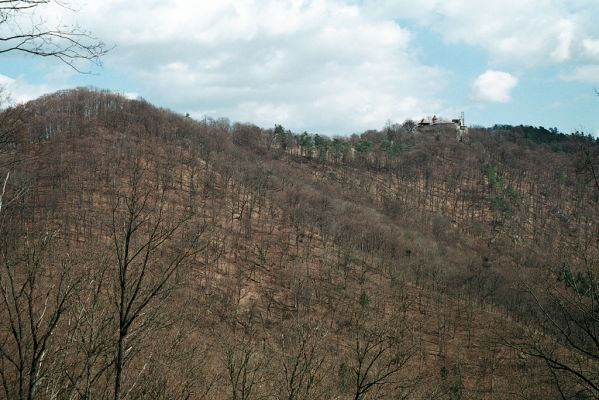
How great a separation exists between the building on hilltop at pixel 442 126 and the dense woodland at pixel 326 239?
9429 millimetres

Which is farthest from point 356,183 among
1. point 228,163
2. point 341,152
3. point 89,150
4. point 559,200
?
point 89,150

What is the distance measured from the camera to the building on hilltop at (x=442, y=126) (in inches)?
5994

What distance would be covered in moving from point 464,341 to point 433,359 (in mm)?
6192

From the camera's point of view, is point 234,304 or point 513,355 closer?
point 513,355

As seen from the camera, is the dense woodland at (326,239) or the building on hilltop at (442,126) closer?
the dense woodland at (326,239)

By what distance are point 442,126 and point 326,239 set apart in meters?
90.1

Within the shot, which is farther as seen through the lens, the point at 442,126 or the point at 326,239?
the point at 442,126

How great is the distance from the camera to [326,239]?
7806cm

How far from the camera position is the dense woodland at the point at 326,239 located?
22.6 meters

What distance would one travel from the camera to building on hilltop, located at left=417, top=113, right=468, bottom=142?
152250 millimetres

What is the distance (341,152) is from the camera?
121 meters

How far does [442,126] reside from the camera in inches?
6073

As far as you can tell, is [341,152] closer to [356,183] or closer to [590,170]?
[356,183]

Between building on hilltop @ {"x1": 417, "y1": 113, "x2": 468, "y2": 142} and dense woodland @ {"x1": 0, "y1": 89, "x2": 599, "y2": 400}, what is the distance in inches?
371
